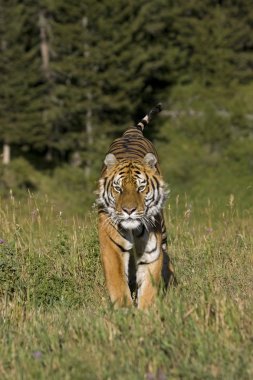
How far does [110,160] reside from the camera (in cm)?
675

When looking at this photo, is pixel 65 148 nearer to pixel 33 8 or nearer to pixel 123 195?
pixel 33 8

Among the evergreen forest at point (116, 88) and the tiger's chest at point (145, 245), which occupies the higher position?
the evergreen forest at point (116, 88)

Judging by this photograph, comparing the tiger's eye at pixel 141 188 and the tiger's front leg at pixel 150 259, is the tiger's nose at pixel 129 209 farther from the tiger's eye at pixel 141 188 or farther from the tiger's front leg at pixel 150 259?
the tiger's front leg at pixel 150 259

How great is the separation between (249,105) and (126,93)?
5.26m

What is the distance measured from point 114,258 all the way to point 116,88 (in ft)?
94.4

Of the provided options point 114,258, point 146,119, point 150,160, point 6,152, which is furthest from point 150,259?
point 6,152

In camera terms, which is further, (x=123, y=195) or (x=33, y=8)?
(x=33, y=8)

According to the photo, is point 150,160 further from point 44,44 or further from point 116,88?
point 44,44

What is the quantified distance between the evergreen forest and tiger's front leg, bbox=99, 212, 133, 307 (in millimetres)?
23669

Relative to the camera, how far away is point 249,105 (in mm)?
37250

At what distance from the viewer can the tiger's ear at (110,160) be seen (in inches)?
265

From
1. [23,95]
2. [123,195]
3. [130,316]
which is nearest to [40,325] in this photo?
[130,316]

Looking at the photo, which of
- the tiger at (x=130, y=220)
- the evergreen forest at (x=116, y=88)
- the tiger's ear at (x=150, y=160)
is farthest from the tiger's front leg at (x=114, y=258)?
the evergreen forest at (x=116, y=88)

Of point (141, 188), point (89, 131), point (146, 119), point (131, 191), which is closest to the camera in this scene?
point (131, 191)
